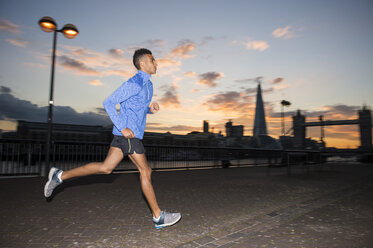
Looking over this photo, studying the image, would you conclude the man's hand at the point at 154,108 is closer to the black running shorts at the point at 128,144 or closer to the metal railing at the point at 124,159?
the black running shorts at the point at 128,144

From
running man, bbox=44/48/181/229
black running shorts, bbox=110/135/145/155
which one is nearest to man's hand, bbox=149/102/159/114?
running man, bbox=44/48/181/229

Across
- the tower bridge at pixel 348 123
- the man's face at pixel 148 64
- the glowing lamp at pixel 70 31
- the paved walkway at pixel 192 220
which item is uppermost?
the tower bridge at pixel 348 123

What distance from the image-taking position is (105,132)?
8681cm

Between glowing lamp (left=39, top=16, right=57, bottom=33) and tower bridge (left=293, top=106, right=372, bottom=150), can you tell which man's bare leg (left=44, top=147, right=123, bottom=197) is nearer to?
glowing lamp (left=39, top=16, right=57, bottom=33)

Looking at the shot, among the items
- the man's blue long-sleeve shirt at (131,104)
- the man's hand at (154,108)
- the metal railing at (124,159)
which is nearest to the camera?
the man's blue long-sleeve shirt at (131,104)

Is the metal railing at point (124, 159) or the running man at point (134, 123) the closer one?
the running man at point (134, 123)

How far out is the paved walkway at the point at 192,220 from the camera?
2.79 m

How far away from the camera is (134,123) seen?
3.02 metres

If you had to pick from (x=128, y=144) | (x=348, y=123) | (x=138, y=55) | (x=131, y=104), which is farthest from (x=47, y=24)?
(x=348, y=123)

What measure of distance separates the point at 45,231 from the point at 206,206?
2588 mm

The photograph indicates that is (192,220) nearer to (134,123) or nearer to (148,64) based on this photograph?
(134,123)

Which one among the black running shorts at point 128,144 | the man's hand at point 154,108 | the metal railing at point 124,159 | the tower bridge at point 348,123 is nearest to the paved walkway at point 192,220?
the black running shorts at point 128,144

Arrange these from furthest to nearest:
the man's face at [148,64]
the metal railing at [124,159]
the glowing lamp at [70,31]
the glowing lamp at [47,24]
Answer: the metal railing at [124,159]
the glowing lamp at [70,31]
the glowing lamp at [47,24]
the man's face at [148,64]

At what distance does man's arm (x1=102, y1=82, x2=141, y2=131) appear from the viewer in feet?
9.47
